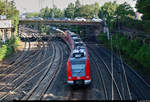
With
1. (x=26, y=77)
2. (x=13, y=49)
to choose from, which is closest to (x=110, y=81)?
(x=26, y=77)

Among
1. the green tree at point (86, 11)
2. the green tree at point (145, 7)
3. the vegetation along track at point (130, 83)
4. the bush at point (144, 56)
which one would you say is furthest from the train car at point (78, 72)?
the green tree at point (86, 11)

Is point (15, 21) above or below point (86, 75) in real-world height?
above

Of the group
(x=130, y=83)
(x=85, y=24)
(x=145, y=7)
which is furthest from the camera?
(x=85, y=24)

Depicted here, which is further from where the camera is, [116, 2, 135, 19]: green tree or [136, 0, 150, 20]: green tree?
[116, 2, 135, 19]: green tree

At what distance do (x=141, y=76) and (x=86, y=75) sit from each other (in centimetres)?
845

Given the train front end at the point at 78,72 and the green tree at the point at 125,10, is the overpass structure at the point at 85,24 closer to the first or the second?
the green tree at the point at 125,10

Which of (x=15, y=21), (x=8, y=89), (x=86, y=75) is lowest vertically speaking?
(x=8, y=89)

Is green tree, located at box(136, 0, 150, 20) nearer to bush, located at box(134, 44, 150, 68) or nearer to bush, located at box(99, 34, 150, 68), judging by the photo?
bush, located at box(99, 34, 150, 68)

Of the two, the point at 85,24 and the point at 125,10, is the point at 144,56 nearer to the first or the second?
the point at 125,10

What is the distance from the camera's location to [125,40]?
37125 mm

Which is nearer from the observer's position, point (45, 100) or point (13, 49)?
point (45, 100)

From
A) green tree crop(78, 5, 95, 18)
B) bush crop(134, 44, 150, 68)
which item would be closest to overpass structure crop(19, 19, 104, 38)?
green tree crop(78, 5, 95, 18)

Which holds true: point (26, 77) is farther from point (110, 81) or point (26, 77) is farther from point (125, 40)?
point (125, 40)

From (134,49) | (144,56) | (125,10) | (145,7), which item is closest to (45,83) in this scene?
(144,56)
